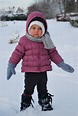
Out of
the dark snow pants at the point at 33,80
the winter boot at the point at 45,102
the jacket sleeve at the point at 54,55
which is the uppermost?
the jacket sleeve at the point at 54,55

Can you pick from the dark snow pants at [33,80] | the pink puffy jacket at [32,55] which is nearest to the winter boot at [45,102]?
the dark snow pants at [33,80]

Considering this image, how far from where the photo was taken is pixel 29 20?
338 cm

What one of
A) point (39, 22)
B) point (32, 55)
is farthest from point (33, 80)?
point (39, 22)

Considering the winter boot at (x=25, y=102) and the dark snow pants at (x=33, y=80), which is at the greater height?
the dark snow pants at (x=33, y=80)

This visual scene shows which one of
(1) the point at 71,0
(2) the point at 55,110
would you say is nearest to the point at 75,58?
(2) the point at 55,110

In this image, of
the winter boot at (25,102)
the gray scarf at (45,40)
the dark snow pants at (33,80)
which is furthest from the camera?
the winter boot at (25,102)

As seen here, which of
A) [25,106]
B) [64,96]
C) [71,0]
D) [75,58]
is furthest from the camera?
[71,0]

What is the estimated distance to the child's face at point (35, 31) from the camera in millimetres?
3379

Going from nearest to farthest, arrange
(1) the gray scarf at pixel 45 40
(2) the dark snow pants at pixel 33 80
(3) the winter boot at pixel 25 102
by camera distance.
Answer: (1) the gray scarf at pixel 45 40 → (2) the dark snow pants at pixel 33 80 → (3) the winter boot at pixel 25 102

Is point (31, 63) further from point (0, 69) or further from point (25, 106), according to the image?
point (0, 69)

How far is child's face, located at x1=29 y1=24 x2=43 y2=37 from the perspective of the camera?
3.38 meters

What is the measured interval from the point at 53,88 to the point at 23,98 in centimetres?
139

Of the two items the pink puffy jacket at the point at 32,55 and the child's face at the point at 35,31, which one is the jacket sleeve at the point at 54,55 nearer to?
the pink puffy jacket at the point at 32,55

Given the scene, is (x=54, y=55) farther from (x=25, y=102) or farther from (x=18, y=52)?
(x=25, y=102)
